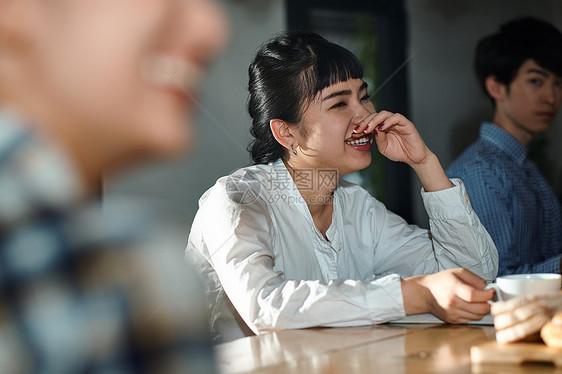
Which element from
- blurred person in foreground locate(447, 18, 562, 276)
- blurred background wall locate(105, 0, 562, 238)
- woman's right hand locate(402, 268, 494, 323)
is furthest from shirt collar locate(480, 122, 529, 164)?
woman's right hand locate(402, 268, 494, 323)

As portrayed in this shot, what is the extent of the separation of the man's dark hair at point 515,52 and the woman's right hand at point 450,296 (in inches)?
59.5

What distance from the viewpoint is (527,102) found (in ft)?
7.39

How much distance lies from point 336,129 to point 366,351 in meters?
0.85

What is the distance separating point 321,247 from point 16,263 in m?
1.28

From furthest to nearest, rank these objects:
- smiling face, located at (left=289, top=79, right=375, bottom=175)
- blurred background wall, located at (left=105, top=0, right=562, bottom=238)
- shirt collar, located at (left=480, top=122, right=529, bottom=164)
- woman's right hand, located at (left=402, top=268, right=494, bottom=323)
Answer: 1. shirt collar, located at (left=480, top=122, right=529, bottom=164)
2. blurred background wall, located at (left=105, top=0, right=562, bottom=238)
3. smiling face, located at (left=289, top=79, right=375, bottom=175)
4. woman's right hand, located at (left=402, top=268, right=494, bottom=323)

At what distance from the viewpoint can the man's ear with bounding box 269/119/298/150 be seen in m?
1.59

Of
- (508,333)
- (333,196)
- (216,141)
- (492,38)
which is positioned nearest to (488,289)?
(508,333)

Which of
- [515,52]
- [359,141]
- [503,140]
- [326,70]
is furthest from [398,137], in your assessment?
[515,52]

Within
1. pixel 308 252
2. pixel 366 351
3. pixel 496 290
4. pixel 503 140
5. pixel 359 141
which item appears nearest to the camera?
pixel 366 351

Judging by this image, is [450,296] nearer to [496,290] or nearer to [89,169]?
[496,290]

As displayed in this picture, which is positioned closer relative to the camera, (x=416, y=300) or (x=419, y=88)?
(x=416, y=300)

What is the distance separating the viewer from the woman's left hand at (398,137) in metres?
1.43

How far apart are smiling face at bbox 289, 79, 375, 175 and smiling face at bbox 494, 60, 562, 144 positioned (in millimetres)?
868

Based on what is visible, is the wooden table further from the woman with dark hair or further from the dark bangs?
the dark bangs
